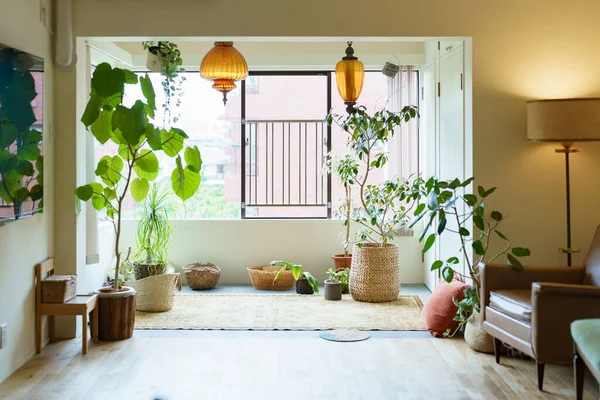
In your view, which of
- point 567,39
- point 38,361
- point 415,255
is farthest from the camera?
point 415,255

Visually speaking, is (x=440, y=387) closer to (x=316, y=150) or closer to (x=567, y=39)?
(x=567, y=39)

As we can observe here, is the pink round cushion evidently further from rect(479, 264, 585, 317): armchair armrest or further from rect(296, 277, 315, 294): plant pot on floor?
rect(296, 277, 315, 294): plant pot on floor

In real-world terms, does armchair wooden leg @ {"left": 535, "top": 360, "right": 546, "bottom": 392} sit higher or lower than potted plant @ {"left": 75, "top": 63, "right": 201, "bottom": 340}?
lower

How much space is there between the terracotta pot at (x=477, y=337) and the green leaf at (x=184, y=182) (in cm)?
199

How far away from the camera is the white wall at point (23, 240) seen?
3.98 meters

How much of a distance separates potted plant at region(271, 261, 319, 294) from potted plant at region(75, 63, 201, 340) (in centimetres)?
167

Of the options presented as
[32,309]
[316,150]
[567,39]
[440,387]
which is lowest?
[440,387]

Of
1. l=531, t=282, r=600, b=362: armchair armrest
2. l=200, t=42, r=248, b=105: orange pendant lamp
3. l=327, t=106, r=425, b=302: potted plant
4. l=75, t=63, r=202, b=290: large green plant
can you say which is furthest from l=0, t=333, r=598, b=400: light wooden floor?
l=200, t=42, r=248, b=105: orange pendant lamp

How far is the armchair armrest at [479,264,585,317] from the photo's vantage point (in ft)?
14.1

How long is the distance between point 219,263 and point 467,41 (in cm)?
340

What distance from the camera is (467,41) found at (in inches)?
191

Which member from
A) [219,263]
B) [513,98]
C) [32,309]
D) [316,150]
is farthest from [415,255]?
[32,309]

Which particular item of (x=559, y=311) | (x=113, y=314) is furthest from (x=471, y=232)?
(x=113, y=314)

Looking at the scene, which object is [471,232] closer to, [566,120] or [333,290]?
[566,120]
